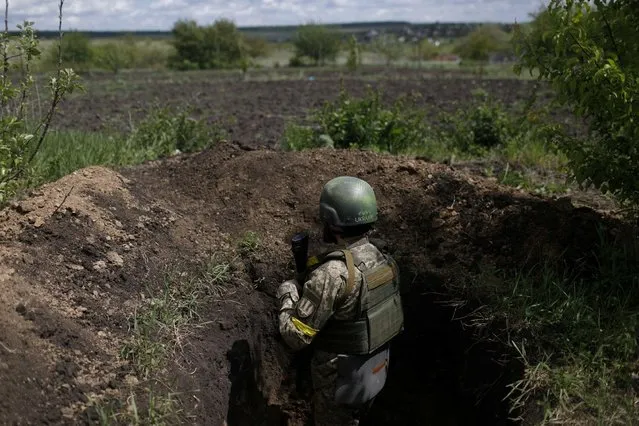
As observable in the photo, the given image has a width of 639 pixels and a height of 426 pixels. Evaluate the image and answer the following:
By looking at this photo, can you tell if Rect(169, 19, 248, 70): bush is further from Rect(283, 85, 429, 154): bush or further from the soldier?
the soldier

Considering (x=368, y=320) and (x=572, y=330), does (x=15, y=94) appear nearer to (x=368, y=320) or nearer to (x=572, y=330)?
(x=368, y=320)

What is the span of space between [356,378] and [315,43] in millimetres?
47696

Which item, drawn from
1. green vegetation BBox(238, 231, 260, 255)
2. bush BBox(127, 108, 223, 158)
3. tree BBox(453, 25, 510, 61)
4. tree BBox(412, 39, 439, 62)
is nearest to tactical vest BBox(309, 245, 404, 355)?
green vegetation BBox(238, 231, 260, 255)

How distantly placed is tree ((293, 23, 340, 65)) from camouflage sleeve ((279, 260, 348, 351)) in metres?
45.8

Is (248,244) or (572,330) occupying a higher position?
(248,244)

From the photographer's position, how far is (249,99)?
2092 cm

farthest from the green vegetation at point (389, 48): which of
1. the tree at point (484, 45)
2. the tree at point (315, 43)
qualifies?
the tree at point (315, 43)

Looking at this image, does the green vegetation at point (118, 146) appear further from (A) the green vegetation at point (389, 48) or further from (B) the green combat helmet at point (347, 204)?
(A) the green vegetation at point (389, 48)

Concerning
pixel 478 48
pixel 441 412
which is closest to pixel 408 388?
pixel 441 412

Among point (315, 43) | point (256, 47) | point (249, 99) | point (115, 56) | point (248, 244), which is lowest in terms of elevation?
point (248, 244)

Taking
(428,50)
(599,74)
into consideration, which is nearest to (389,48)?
(428,50)

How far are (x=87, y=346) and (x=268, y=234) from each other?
175cm

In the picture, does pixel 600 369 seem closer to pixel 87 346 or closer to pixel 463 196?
pixel 463 196

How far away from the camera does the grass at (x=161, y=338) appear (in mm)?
3027
